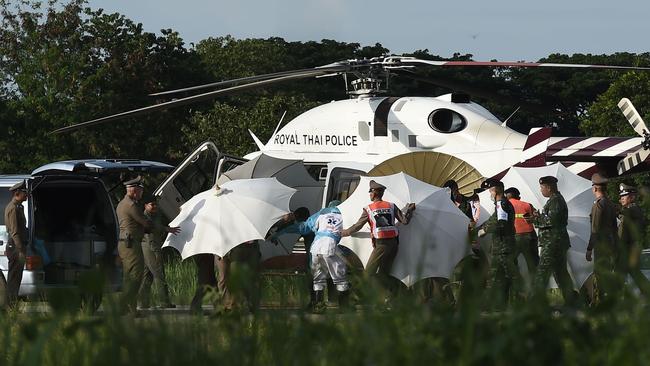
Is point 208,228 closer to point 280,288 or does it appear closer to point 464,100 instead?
point 464,100

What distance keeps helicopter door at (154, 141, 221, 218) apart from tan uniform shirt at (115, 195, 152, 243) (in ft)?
14.8

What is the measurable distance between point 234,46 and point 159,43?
1760 centimetres

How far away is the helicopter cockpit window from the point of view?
1897cm

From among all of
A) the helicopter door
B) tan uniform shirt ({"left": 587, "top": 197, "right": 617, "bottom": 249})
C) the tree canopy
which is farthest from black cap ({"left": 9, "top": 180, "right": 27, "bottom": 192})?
the tree canopy

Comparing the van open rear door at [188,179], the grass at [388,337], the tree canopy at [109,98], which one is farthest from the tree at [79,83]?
the grass at [388,337]

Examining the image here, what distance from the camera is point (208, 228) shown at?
14.9 m

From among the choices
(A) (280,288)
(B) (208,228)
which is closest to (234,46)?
Result: (B) (208,228)

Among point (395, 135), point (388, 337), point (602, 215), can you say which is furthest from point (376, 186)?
point (388, 337)

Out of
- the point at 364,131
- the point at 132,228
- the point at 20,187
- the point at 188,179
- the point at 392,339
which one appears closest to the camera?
the point at 392,339

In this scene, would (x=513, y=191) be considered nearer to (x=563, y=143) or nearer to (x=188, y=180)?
(x=563, y=143)

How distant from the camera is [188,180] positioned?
19.9 meters

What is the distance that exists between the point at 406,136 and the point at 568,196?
152 inches

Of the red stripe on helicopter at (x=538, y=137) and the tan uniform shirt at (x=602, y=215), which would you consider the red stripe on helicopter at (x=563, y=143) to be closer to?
the red stripe on helicopter at (x=538, y=137)

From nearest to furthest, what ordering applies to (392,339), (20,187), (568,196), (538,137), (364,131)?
(392,339) < (20,187) < (568,196) < (538,137) < (364,131)
